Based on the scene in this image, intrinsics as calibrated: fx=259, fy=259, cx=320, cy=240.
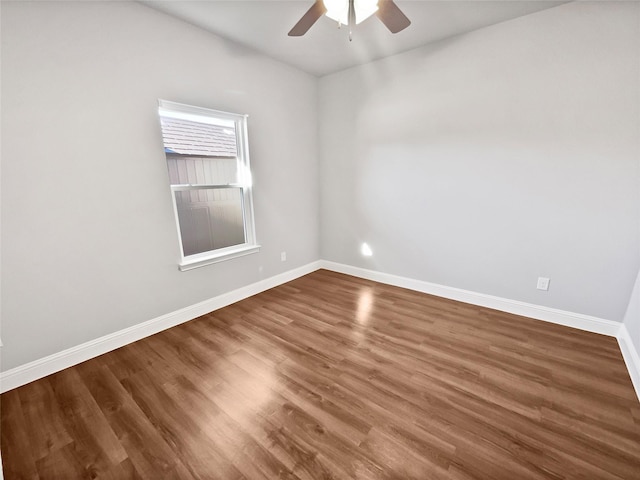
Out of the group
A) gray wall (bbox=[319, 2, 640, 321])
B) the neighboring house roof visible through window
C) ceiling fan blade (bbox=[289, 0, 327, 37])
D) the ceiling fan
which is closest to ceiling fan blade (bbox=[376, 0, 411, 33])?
the ceiling fan

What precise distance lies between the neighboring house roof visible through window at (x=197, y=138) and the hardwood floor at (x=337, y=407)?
69.0 inches

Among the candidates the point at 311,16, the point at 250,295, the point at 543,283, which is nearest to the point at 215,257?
the point at 250,295

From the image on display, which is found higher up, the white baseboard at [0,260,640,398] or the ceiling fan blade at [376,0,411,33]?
the ceiling fan blade at [376,0,411,33]

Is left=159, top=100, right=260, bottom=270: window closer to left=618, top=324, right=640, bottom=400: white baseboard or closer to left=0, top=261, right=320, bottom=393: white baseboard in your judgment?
left=0, top=261, right=320, bottom=393: white baseboard

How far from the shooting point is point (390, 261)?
3.51 metres

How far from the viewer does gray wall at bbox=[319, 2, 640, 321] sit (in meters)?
2.12

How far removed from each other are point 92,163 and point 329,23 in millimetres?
2289

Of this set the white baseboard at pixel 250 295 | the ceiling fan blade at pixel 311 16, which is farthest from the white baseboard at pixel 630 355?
the ceiling fan blade at pixel 311 16

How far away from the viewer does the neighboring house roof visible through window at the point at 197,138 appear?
2.42 m

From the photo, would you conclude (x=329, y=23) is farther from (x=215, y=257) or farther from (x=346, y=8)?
(x=215, y=257)

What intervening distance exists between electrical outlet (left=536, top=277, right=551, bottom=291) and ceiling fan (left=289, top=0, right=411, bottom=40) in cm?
255

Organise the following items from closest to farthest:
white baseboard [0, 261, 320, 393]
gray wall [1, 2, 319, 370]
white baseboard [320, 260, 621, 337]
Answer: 1. gray wall [1, 2, 319, 370]
2. white baseboard [0, 261, 320, 393]
3. white baseboard [320, 260, 621, 337]

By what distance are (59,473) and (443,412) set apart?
6.72 feet

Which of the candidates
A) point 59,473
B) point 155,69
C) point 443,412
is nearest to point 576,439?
point 443,412
